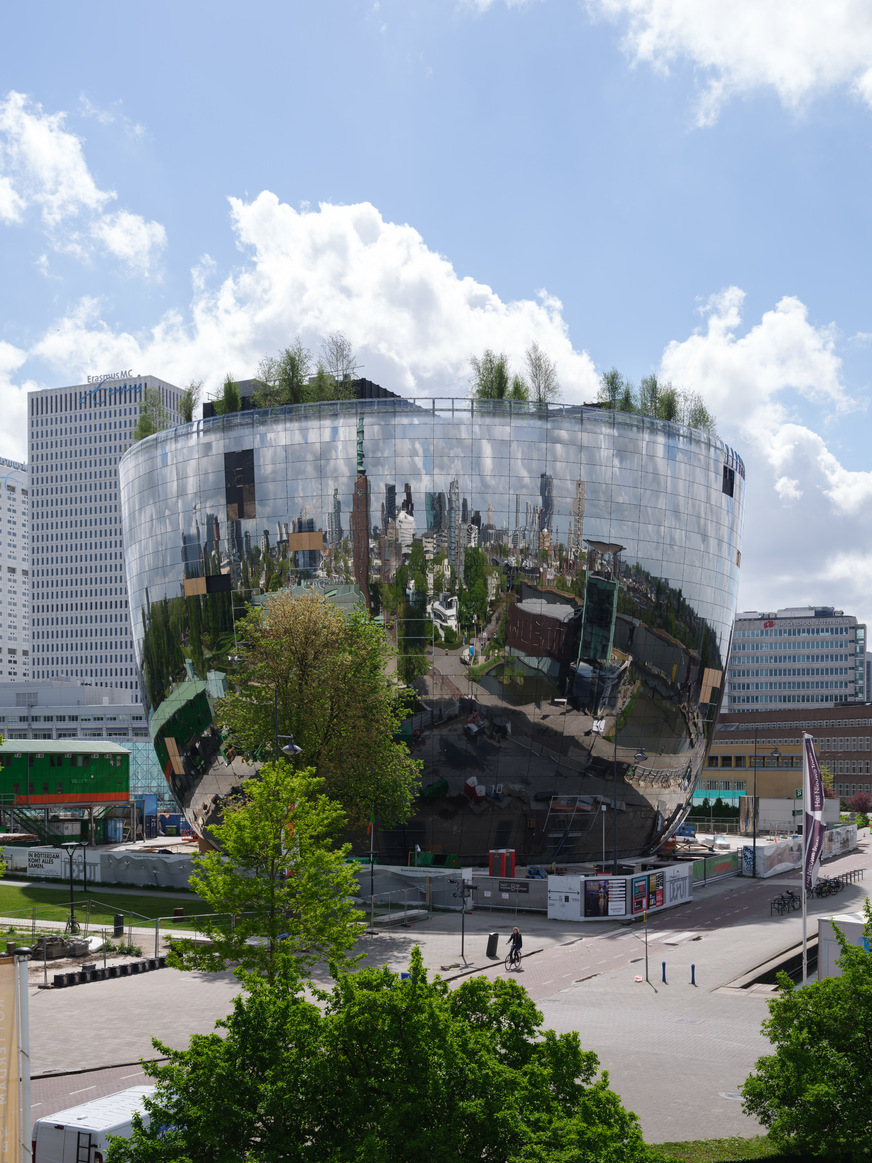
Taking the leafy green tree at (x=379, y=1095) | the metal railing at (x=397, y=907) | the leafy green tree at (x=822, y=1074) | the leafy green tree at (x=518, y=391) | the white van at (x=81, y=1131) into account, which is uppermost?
the leafy green tree at (x=518, y=391)

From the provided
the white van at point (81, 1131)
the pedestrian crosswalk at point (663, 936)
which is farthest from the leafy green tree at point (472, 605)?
the white van at point (81, 1131)

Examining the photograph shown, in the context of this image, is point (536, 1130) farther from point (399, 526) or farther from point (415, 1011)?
point (399, 526)

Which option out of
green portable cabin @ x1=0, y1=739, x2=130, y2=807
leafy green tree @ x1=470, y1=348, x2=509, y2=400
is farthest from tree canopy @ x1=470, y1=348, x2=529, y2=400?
green portable cabin @ x1=0, y1=739, x2=130, y2=807

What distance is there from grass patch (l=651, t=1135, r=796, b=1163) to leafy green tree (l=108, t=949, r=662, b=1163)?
5.67m

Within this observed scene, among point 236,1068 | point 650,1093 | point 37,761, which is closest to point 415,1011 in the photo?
point 236,1068

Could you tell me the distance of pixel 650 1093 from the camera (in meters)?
23.3

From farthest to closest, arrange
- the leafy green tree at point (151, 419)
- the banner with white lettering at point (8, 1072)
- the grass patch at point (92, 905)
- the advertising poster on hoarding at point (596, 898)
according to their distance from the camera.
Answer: the leafy green tree at point (151, 419), the advertising poster on hoarding at point (596, 898), the grass patch at point (92, 905), the banner with white lettering at point (8, 1072)

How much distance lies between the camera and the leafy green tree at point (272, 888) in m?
25.6

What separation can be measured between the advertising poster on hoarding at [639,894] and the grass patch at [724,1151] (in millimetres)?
29307

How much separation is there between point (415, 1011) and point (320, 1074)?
139 cm

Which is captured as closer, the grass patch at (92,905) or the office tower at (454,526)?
the grass patch at (92,905)

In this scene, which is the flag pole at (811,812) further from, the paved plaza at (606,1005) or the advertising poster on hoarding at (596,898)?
the advertising poster on hoarding at (596,898)

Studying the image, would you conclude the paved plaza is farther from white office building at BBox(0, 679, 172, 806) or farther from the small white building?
white office building at BBox(0, 679, 172, 806)

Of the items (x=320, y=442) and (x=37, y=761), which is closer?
(x=320, y=442)
